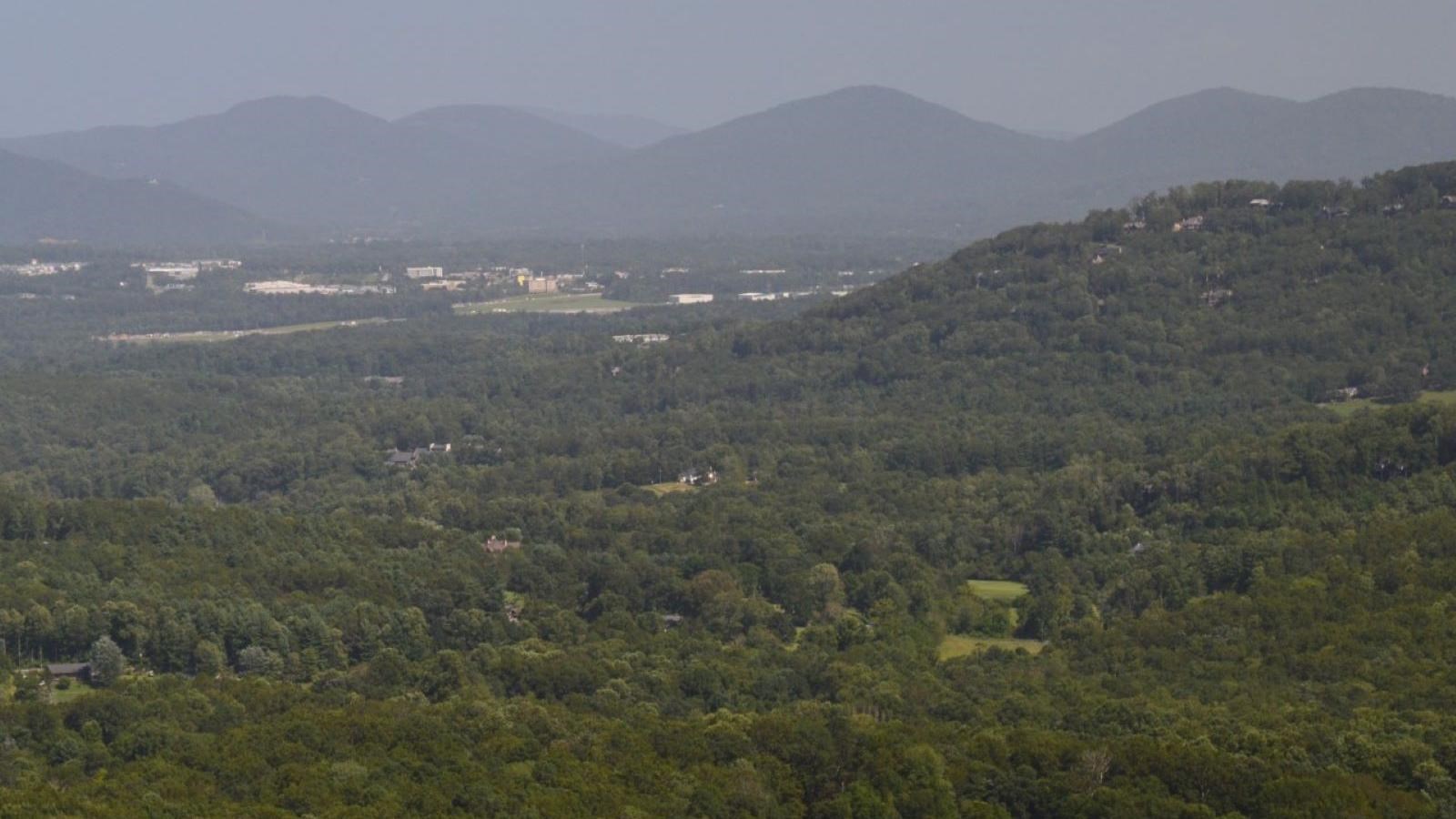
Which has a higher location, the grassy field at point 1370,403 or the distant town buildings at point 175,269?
the grassy field at point 1370,403

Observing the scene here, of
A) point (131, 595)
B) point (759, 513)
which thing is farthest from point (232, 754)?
point (759, 513)

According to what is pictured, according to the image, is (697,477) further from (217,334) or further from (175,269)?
(175,269)

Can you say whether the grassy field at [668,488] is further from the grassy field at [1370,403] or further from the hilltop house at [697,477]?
the grassy field at [1370,403]

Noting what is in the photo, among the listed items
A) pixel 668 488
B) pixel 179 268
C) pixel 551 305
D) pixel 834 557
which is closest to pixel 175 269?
pixel 179 268

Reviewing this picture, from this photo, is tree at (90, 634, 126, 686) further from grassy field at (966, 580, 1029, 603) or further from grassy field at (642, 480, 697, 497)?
grassy field at (642, 480, 697, 497)

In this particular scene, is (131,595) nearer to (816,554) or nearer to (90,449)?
(816,554)

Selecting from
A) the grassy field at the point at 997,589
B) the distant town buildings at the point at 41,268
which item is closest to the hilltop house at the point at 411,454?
the grassy field at the point at 997,589

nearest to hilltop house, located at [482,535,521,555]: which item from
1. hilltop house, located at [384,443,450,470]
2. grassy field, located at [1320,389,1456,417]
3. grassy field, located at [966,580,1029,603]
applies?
grassy field, located at [966,580,1029,603]
